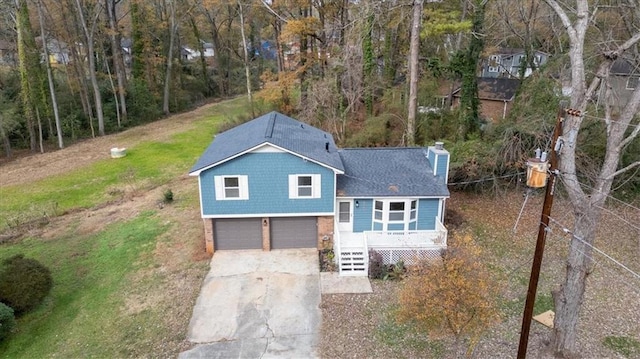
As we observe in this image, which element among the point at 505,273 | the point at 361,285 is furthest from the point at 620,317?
the point at 361,285

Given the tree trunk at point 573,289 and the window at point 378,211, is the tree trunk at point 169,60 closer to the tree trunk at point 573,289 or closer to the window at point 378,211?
the window at point 378,211

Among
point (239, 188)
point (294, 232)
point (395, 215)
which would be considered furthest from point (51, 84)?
point (395, 215)

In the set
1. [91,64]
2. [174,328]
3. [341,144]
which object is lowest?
[174,328]

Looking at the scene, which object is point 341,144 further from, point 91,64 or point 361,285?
point 91,64

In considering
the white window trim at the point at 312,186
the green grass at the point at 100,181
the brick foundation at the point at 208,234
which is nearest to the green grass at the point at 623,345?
the white window trim at the point at 312,186

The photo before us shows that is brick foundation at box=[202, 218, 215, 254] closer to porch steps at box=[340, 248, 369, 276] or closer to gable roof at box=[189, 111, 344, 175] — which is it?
gable roof at box=[189, 111, 344, 175]

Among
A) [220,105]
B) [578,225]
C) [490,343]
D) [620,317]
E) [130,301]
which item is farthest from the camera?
[220,105]

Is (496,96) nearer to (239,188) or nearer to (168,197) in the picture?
(239,188)
